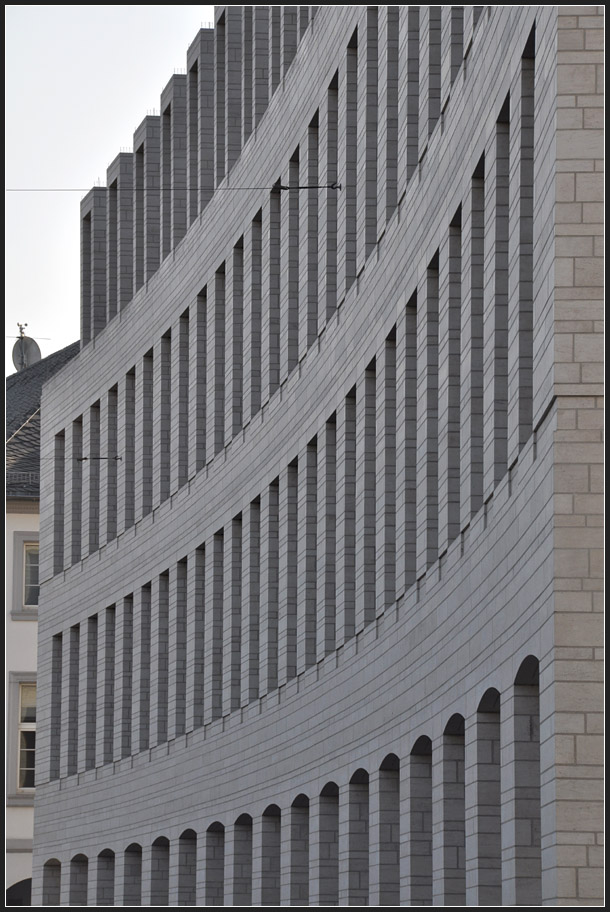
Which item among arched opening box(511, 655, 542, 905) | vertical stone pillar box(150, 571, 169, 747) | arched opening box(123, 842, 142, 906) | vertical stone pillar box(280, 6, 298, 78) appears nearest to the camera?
arched opening box(511, 655, 542, 905)

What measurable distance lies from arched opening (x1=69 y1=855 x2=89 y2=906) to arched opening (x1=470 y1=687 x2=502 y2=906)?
31.5 metres

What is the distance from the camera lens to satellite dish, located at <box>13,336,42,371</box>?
87.3 metres

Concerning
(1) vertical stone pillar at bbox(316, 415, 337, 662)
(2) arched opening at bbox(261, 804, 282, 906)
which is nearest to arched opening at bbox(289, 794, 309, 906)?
(2) arched opening at bbox(261, 804, 282, 906)

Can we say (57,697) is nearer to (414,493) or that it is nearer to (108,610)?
(108,610)

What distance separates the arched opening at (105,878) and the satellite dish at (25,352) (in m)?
36.6

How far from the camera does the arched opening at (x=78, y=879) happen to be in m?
55.1

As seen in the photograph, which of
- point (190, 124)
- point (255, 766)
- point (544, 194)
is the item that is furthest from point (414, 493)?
point (190, 124)

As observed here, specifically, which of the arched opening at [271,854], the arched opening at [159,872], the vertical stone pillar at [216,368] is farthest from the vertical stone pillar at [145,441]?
the arched opening at [271,854]

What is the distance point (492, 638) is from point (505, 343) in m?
3.22

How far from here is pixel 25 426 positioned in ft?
244

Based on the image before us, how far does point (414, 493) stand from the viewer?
30.1m

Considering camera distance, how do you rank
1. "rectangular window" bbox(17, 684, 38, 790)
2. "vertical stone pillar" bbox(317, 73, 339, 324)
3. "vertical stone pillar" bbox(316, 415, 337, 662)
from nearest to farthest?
1. "vertical stone pillar" bbox(316, 415, 337, 662)
2. "vertical stone pillar" bbox(317, 73, 339, 324)
3. "rectangular window" bbox(17, 684, 38, 790)

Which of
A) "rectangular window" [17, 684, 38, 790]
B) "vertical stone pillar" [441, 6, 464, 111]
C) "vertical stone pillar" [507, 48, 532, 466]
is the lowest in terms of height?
"vertical stone pillar" [507, 48, 532, 466]

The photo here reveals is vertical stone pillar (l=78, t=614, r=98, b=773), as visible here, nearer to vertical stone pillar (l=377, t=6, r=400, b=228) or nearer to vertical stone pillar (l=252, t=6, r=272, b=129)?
vertical stone pillar (l=252, t=6, r=272, b=129)
